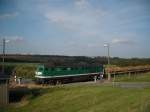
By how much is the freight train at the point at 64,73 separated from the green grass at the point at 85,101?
25.3ft

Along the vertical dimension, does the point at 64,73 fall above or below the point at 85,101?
above

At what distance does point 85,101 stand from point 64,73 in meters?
20.7

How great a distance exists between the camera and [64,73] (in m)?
52.6

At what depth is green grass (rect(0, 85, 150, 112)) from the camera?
2642 centimetres

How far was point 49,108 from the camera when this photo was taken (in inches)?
1277

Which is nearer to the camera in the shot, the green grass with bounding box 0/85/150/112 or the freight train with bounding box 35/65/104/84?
the green grass with bounding box 0/85/150/112

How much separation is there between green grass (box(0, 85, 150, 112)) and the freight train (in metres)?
7.70

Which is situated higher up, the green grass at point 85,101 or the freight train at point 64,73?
the freight train at point 64,73

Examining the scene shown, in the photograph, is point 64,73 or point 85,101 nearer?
point 85,101

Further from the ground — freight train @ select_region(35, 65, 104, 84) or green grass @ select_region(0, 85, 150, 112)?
freight train @ select_region(35, 65, 104, 84)

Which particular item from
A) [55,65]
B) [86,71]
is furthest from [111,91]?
[86,71]

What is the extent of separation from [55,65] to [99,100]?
21376 mm

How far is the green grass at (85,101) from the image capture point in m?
26.4

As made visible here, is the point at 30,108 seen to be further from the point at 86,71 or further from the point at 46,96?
the point at 86,71
